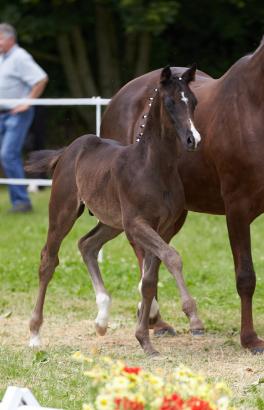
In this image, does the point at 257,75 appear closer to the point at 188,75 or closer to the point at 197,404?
the point at 188,75

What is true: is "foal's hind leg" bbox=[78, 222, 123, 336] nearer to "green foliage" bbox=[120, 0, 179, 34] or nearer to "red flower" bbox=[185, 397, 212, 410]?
"red flower" bbox=[185, 397, 212, 410]

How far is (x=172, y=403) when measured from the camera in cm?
399

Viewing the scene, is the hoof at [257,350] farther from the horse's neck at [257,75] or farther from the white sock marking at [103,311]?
the horse's neck at [257,75]

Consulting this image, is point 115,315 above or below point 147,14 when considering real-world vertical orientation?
above

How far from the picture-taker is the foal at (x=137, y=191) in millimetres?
6559

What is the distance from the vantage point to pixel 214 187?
749 cm

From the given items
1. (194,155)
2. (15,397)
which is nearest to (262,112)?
(194,155)

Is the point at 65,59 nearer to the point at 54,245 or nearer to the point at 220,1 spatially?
the point at 220,1

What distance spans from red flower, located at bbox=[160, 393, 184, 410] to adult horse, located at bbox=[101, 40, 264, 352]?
316 centimetres

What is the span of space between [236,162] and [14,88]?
6938mm

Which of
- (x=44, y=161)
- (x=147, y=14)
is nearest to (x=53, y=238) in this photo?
(x=44, y=161)

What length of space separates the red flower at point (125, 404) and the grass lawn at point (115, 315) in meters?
1.63

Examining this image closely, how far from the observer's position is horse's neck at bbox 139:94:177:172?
22.2 ft

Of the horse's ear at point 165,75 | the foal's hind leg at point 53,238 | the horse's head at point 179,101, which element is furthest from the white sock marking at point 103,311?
the horse's ear at point 165,75
